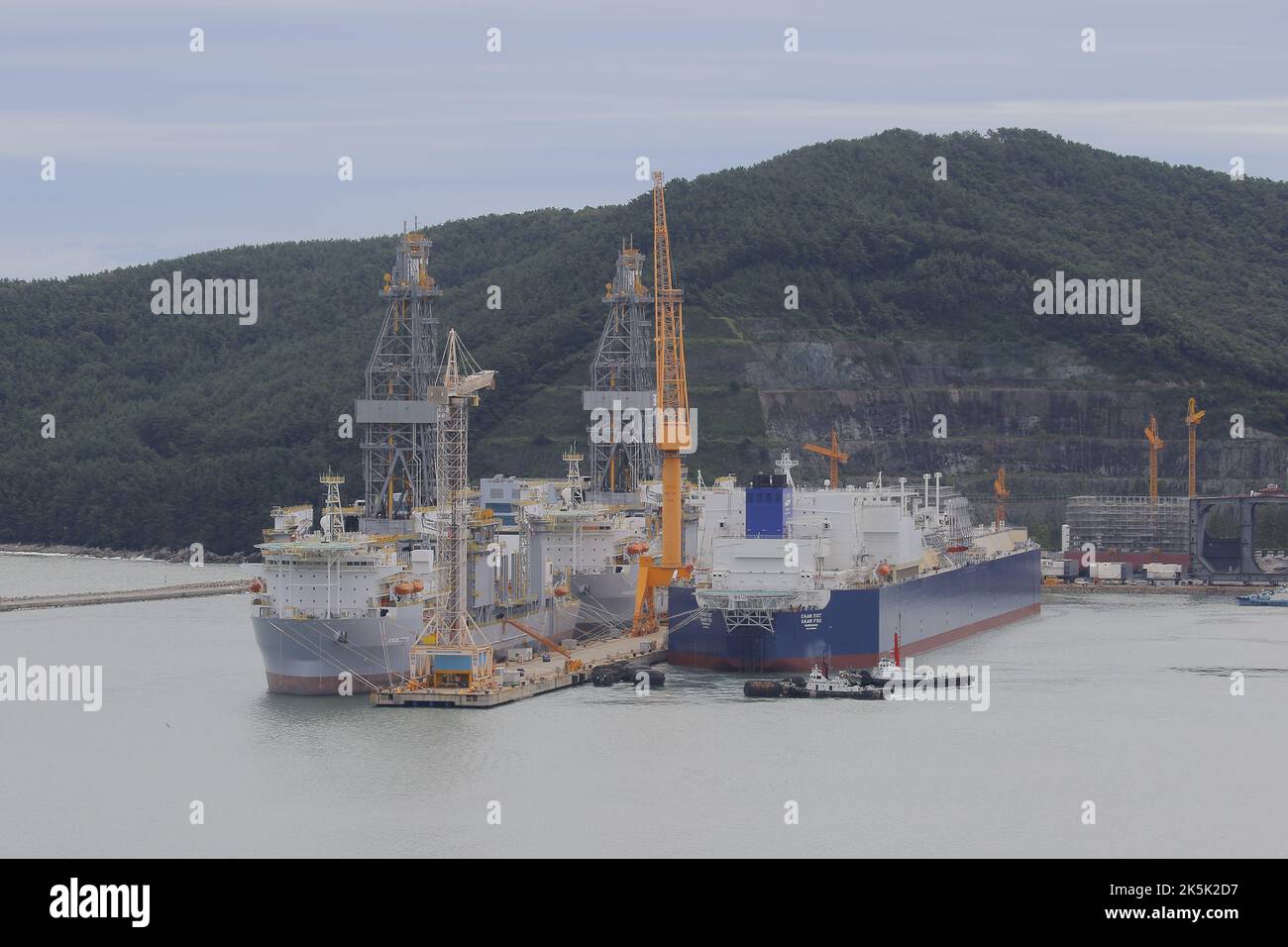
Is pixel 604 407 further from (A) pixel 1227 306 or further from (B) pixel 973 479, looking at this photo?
(A) pixel 1227 306

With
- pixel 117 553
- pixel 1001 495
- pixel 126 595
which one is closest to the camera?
pixel 126 595

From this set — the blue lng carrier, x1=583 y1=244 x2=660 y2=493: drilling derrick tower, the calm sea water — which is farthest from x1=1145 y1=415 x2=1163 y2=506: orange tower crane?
the calm sea water

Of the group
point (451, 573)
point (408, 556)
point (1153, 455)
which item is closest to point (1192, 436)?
point (1153, 455)

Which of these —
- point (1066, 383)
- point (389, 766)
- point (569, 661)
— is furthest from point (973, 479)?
point (389, 766)

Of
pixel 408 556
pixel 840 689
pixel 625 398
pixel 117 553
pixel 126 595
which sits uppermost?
pixel 625 398

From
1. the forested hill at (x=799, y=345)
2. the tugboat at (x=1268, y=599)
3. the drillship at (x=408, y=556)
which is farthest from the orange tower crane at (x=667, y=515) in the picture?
the forested hill at (x=799, y=345)

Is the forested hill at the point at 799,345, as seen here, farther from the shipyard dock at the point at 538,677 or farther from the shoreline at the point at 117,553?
the shipyard dock at the point at 538,677

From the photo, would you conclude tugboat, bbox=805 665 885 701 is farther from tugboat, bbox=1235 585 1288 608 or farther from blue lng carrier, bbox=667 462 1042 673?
tugboat, bbox=1235 585 1288 608

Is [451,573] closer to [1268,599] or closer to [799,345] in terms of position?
[1268,599]
